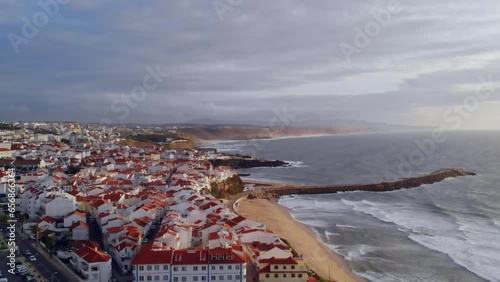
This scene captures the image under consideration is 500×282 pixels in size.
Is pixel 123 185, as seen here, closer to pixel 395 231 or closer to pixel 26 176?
pixel 26 176

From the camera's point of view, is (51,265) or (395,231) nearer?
(51,265)

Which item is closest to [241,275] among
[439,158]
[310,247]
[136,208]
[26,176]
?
[310,247]

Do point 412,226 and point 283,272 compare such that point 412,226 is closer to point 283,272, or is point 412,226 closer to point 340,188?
point 283,272

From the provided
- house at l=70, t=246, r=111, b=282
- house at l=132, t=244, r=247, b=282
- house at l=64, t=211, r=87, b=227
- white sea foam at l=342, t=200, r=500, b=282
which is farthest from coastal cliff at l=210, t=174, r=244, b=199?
house at l=132, t=244, r=247, b=282

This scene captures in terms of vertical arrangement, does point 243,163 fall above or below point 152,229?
above

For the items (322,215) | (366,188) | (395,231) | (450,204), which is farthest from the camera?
(366,188)

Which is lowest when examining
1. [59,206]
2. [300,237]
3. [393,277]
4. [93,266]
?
[393,277]

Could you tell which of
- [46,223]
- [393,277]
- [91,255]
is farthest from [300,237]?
[46,223]
